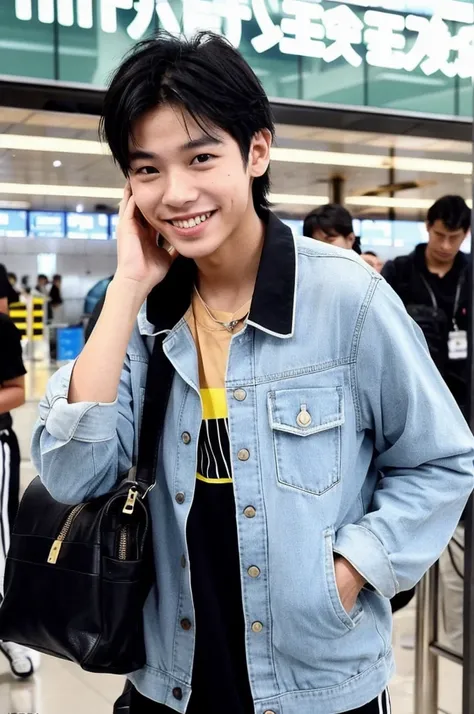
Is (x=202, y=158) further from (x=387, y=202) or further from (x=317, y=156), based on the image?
(x=387, y=202)

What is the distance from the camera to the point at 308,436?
1.19 meters

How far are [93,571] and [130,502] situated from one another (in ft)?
0.40

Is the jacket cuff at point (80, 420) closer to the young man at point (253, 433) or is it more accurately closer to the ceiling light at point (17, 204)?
the young man at point (253, 433)

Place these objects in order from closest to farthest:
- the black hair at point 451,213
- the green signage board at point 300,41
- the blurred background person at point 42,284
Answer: the green signage board at point 300,41, the blurred background person at point 42,284, the black hair at point 451,213

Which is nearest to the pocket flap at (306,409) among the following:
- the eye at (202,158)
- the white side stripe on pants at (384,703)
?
the eye at (202,158)

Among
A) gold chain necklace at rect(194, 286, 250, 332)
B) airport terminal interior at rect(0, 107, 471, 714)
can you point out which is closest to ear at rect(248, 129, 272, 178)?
gold chain necklace at rect(194, 286, 250, 332)

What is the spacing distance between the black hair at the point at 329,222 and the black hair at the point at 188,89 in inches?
68.4

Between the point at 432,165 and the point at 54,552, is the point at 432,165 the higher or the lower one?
the higher one

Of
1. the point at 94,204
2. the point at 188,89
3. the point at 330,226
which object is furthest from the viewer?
the point at 330,226

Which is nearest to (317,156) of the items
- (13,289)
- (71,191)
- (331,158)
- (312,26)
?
(331,158)

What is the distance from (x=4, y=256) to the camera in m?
2.46

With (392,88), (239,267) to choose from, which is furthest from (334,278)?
(392,88)

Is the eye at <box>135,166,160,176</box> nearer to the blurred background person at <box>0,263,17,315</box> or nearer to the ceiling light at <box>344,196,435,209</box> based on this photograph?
the blurred background person at <box>0,263,17,315</box>

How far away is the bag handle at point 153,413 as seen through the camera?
48.8 inches
